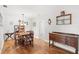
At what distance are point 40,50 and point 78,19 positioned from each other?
94 centimetres

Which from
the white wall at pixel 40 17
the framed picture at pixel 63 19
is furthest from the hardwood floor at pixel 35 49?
the framed picture at pixel 63 19

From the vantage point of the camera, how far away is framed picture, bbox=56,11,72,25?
2.17 m

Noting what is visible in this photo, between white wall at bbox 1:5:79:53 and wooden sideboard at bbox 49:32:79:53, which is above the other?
white wall at bbox 1:5:79:53

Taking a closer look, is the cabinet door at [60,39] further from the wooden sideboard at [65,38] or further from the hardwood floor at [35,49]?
the hardwood floor at [35,49]

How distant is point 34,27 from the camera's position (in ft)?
7.26

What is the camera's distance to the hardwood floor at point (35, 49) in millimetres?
2188

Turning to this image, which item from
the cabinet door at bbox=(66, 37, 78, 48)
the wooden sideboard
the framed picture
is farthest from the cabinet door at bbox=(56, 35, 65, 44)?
the framed picture

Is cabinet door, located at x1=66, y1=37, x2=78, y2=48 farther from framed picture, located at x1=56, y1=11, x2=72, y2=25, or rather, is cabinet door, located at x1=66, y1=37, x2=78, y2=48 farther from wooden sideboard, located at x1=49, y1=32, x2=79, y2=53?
framed picture, located at x1=56, y1=11, x2=72, y2=25

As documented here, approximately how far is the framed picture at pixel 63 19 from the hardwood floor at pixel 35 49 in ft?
1.65

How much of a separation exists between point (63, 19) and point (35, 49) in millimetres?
802

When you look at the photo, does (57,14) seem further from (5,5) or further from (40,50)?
(5,5)

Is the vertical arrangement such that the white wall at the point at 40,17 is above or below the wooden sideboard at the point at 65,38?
above

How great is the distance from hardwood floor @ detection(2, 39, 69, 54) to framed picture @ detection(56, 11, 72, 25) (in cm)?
50
